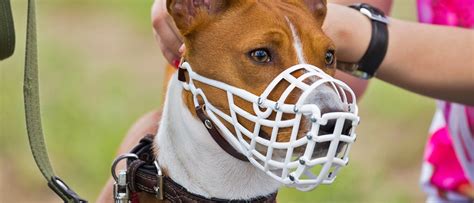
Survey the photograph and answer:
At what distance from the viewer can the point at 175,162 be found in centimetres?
239

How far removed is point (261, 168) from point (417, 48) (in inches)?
29.0

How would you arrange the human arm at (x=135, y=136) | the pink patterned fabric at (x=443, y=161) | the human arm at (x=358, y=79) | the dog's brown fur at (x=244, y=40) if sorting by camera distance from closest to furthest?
1. the dog's brown fur at (x=244, y=40)
2. the human arm at (x=135, y=136)
3. the human arm at (x=358, y=79)
4. the pink patterned fabric at (x=443, y=161)

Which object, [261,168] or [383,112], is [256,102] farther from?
[383,112]

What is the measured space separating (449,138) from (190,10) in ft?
4.75

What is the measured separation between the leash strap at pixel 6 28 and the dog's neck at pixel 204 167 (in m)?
0.38

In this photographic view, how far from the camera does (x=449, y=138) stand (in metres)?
3.48

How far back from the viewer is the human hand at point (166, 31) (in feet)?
8.04

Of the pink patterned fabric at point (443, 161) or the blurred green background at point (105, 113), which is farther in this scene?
the blurred green background at point (105, 113)

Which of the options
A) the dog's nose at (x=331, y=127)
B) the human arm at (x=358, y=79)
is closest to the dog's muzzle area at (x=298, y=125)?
the dog's nose at (x=331, y=127)

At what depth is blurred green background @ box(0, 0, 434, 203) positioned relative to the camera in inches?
187

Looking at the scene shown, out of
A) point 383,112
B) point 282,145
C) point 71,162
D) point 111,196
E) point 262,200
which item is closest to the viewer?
point 282,145

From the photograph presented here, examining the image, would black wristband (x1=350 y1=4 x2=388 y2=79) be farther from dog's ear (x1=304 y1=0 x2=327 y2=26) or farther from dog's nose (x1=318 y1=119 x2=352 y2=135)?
dog's nose (x1=318 y1=119 x2=352 y2=135)

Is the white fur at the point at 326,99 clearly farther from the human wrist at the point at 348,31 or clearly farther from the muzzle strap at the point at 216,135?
the human wrist at the point at 348,31

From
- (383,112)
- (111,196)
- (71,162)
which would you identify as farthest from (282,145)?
(383,112)
